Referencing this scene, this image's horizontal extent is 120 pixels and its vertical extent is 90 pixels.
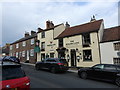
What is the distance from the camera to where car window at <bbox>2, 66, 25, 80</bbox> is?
167 inches

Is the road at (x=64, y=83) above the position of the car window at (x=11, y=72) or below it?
below

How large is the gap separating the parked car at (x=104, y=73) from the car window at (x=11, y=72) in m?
7.01

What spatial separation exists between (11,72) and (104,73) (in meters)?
7.47

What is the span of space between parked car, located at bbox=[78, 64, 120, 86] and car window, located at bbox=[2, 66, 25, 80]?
276 inches

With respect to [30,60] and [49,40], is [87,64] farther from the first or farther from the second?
[30,60]

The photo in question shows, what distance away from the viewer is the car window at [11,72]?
13.9ft

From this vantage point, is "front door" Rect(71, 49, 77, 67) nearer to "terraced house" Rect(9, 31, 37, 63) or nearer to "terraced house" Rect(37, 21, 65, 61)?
"terraced house" Rect(37, 21, 65, 61)

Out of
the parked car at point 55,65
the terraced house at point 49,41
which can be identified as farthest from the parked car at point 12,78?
the terraced house at point 49,41

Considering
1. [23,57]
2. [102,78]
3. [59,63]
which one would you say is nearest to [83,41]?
[59,63]

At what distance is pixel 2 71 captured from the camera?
436cm

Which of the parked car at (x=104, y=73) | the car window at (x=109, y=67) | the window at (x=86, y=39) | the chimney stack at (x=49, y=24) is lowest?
the parked car at (x=104, y=73)

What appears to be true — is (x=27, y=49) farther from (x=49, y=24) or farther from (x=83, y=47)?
(x=83, y=47)

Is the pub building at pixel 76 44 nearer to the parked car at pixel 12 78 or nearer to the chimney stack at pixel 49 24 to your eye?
the chimney stack at pixel 49 24

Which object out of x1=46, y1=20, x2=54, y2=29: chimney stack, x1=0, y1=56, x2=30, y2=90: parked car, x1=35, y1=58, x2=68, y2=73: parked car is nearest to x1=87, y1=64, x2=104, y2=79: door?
x1=35, y1=58, x2=68, y2=73: parked car
